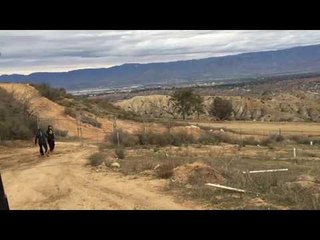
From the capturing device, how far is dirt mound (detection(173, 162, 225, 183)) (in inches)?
453

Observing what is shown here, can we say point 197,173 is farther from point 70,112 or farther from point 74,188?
point 70,112

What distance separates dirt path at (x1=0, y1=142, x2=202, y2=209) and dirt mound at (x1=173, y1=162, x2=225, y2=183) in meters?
0.49

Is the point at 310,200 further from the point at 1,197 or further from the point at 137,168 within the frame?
the point at 1,197

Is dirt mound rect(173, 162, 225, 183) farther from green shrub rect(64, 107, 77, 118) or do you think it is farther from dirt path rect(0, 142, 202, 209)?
green shrub rect(64, 107, 77, 118)

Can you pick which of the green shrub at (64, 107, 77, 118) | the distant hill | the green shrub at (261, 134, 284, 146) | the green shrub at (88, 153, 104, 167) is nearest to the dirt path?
the green shrub at (88, 153, 104, 167)

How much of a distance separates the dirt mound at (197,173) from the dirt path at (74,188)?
0.49 meters

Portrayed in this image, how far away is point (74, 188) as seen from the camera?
11.5m

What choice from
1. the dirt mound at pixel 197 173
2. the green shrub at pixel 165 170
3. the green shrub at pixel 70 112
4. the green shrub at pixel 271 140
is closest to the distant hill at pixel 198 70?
the green shrub at pixel 70 112

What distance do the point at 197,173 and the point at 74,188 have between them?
→ 288cm

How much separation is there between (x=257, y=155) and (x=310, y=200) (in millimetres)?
11711

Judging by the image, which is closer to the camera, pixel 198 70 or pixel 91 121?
pixel 91 121

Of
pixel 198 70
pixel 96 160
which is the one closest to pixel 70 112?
pixel 96 160

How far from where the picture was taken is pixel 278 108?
64875mm
